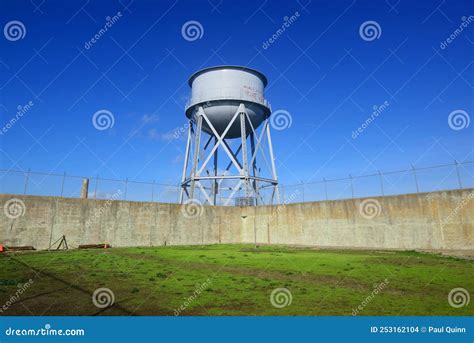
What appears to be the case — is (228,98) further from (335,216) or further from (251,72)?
(335,216)

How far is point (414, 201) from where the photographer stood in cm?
1606

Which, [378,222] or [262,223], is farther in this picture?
[262,223]

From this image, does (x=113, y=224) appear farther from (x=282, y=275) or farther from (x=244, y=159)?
(x=282, y=275)

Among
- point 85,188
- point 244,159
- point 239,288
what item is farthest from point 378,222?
point 85,188

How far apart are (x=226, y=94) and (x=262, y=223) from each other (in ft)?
36.5

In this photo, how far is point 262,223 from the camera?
23172mm

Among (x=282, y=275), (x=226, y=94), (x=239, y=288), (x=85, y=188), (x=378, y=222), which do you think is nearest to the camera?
(x=239, y=288)

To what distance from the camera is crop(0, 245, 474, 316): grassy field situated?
5078 mm

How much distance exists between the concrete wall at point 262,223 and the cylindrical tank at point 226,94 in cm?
816

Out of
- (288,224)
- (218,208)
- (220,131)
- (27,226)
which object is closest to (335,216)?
(288,224)

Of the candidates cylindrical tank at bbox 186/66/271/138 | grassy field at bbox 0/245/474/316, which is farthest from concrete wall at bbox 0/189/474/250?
cylindrical tank at bbox 186/66/271/138

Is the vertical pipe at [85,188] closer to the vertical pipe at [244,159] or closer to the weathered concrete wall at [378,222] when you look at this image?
the vertical pipe at [244,159]

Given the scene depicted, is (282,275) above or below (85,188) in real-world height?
below

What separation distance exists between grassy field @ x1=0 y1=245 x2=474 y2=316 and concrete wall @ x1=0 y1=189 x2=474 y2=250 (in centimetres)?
550
